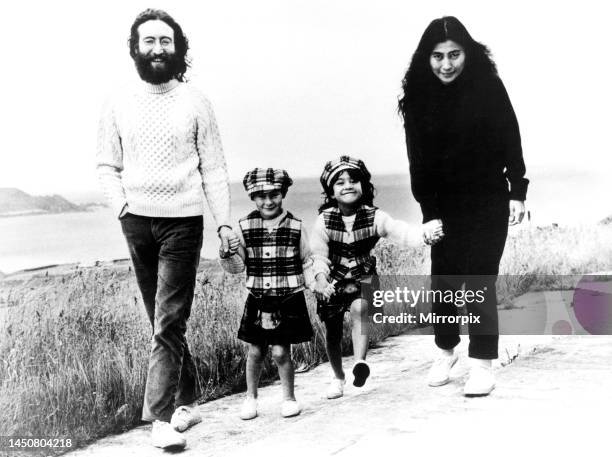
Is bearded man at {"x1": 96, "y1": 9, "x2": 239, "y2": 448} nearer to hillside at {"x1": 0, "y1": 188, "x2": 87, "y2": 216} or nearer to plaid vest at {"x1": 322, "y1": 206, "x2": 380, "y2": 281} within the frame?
plaid vest at {"x1": 322, "y1": 206, "x2": 380, "y2": 281}

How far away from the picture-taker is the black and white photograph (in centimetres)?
302

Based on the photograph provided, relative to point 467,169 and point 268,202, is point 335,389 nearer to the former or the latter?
point 268,202

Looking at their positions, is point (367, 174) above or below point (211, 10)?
below

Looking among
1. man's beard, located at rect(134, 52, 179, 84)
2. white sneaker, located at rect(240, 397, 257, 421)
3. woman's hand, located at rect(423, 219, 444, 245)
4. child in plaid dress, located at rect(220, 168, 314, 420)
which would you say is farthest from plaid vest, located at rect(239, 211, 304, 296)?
man's beard, located at rect(134, 52, 179, 84)

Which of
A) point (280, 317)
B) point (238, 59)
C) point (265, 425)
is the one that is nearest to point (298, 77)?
point (238, 59)

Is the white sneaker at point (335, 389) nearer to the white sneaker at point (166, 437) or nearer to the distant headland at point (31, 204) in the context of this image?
the white sneaker at point (166, 437)

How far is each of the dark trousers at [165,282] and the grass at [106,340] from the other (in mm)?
365

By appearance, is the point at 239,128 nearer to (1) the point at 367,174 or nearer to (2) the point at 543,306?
(1) the point at 367,174

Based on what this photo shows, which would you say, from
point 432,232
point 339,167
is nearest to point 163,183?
point 339,167

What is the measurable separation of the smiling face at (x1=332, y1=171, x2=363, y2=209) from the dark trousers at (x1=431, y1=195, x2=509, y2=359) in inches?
15.0

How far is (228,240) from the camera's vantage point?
3.08 metres

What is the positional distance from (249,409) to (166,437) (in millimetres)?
413

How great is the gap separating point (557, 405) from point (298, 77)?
1.94 meters

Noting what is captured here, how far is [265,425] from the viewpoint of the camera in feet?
10.2
